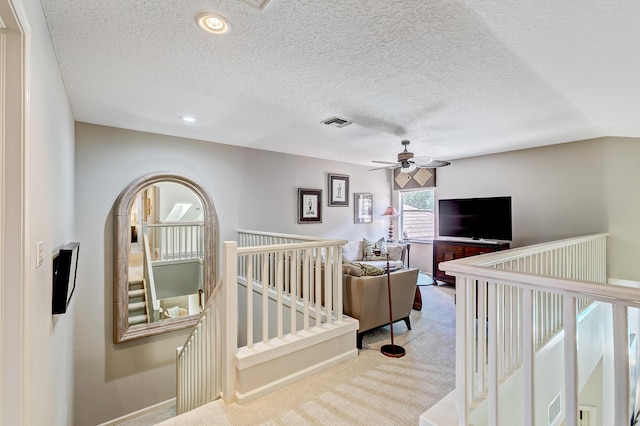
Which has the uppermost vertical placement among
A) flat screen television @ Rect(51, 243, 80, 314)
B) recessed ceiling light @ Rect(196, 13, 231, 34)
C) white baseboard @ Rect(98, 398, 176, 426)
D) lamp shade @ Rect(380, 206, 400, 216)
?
recessed ceiling light @ Rect(196, 13, 231, 34)

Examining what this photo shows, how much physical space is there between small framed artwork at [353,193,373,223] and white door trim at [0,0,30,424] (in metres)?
5.41

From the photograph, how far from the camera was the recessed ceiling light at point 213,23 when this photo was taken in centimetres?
155

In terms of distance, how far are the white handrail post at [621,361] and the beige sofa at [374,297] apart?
2.00 metres

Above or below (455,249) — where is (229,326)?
→ below

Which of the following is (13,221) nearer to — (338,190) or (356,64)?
(356,64)

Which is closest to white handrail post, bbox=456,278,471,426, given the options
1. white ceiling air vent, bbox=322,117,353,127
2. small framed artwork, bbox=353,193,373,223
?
white ceiling air vent, bbox=322,117,353,127

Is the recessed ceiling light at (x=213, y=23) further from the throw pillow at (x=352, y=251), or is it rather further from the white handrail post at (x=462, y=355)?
the throw pillow at (x=352, y=251)

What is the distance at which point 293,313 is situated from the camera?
252 cm

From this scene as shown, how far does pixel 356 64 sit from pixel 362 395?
2.41 m

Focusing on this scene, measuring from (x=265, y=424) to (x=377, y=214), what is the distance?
513 cm

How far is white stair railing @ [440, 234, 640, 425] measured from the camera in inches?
41.4

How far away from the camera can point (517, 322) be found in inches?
71.9

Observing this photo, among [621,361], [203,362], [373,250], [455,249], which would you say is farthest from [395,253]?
[621,361]

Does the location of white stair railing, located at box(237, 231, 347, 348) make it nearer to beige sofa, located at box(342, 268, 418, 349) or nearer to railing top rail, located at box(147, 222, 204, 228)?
beige sofa, located at box(342, 268, 418, 349)
